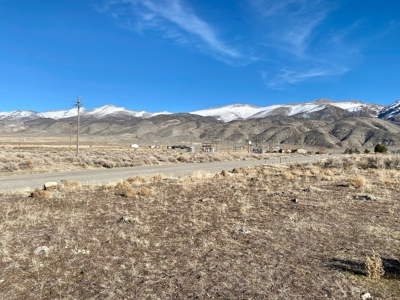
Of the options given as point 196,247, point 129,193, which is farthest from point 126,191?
point 196,247

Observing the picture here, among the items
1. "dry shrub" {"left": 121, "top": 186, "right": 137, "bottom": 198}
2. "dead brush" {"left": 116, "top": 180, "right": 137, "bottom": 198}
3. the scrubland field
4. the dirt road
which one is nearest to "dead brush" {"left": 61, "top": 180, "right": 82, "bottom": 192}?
the scrubland field

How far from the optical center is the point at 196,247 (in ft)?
20.0

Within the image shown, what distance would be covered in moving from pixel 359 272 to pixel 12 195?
1176 centimetres

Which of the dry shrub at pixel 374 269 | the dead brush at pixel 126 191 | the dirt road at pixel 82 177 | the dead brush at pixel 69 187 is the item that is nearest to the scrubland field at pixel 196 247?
the dry shrub at pixel 374 269

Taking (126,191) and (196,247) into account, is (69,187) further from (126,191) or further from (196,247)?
(196,247)

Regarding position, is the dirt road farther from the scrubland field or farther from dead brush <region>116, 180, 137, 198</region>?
the scrubland field

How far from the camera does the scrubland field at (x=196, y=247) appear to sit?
174 inches

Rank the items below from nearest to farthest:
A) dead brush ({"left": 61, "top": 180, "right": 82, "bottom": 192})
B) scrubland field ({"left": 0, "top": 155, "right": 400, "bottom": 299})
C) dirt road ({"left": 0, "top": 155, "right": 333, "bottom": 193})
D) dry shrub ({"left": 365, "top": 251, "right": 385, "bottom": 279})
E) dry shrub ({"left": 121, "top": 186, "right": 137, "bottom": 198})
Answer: scrubland field ({"left": 0, "top": 155, "right": 400, "bottom": 299}) < dry shrub ({"left": 365, "top": 251, "right": 385, "bottom": 279}) < dry shrub ({"left": 121, "top": 186, "right": 137, "bottom": 198}) < dead brush ({"left": 61, "top": 180, "right": 82, "bottom": 192}) < dirt road ({"left": 0, "top": 155, "right": 333, "bottom": 193})

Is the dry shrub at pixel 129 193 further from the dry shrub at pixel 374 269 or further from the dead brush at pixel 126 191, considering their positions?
the dry shrub at pixel 374 269

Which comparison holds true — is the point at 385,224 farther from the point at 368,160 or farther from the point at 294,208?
the point at 368,160

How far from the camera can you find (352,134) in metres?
148

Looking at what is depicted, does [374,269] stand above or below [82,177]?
above

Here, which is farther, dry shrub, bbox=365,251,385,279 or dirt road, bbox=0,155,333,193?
dirt road, bbox=0,155,333,193

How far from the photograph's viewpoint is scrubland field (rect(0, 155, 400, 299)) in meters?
4.41
